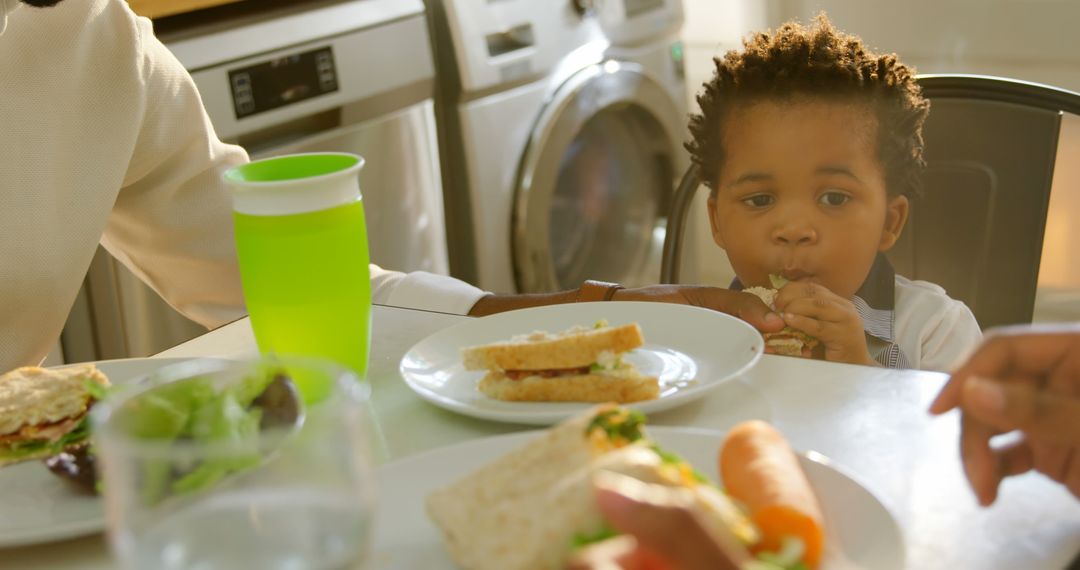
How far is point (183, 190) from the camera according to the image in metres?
1.33

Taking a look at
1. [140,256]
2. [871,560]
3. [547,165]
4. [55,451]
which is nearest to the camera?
[871,560]

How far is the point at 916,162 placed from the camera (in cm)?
130

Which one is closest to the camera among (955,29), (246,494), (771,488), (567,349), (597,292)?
(246,494)

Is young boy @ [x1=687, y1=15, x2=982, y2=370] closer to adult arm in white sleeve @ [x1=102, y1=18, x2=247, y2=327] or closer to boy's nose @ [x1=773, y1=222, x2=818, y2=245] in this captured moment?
boy's nose @ [x1=773, y1=222, x2=818, y2=245]

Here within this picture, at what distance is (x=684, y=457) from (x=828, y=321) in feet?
1.83

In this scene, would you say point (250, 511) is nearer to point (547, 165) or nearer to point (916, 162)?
point (916, 162)

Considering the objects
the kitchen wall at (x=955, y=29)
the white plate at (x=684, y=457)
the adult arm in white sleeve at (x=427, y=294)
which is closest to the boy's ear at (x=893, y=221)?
the adult arm in white sleeve at (x=427, y=294)

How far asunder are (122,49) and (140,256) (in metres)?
0.25

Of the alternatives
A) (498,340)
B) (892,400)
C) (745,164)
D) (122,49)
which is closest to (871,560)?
(892,400)

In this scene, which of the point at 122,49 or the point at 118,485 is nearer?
the point at 118,485

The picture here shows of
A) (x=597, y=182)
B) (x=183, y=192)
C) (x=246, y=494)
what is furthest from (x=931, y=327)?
(x=597, y=182)

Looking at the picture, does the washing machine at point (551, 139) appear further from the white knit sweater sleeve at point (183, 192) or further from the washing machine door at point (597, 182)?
the white knit sweater sleeve at point (183, 192)

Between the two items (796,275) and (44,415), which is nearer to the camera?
(44,415)

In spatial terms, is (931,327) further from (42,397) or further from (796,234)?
(42,397)
